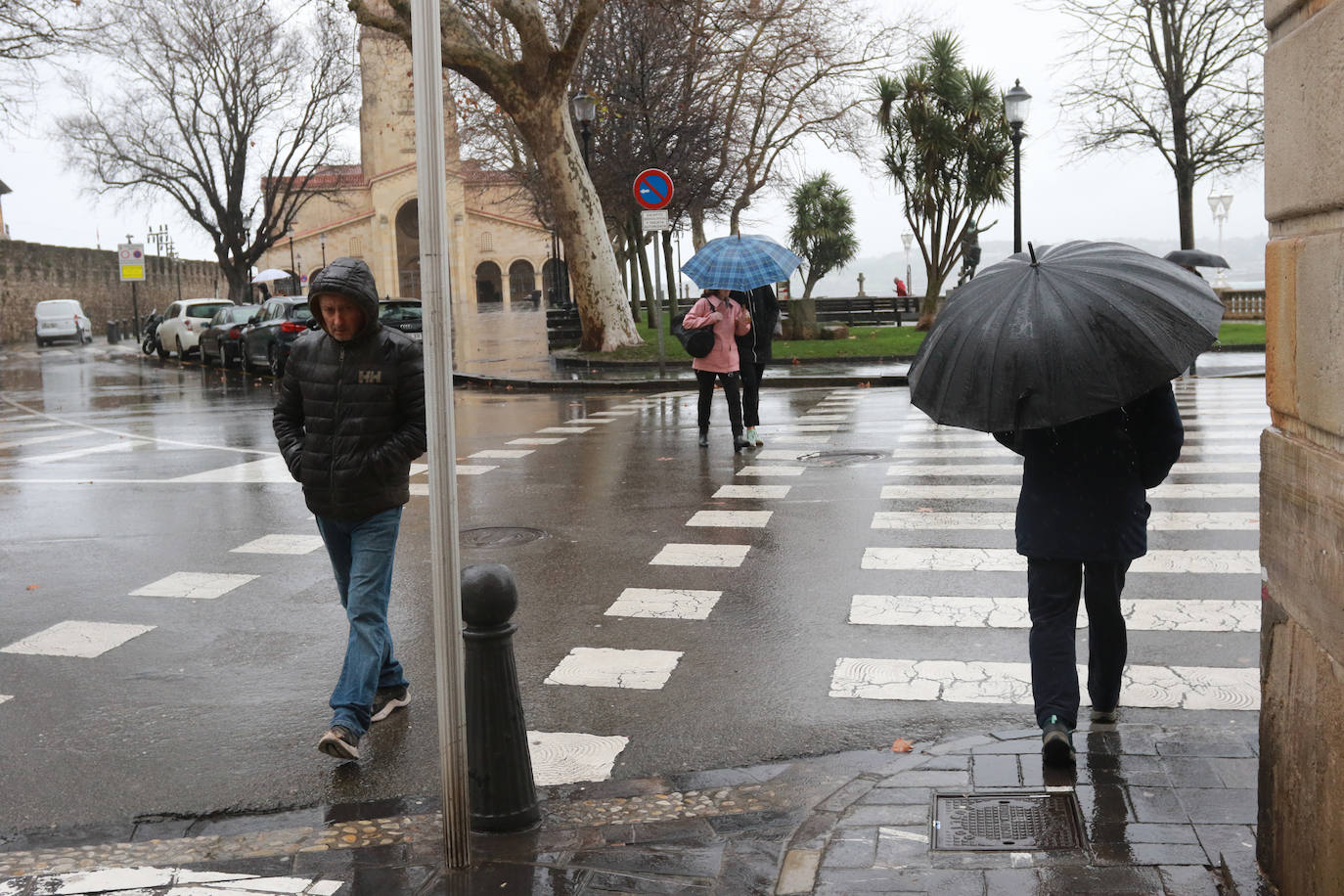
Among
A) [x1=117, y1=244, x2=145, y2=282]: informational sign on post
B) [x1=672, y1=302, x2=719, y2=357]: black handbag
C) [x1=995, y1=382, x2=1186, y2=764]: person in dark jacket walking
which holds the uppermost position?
[x1=117, y1=244, x2=145, y2=282]: informational sign on post

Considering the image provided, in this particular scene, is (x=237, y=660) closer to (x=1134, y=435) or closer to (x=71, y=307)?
(x=1134, y=435)

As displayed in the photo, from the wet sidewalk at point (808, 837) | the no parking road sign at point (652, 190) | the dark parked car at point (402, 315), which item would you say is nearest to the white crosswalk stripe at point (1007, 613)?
the wet sidewalk at point (808, 837)

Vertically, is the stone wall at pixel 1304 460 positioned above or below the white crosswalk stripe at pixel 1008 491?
above

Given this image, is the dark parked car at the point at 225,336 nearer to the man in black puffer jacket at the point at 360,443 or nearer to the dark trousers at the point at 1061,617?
the man in black puffer jacket at the point at 360,443

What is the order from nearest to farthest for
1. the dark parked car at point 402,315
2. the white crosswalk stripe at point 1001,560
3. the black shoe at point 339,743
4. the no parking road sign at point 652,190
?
1. the black shoe at point 339,743
2. the white crosswalk stripe at point 1001,560
3. the no parking road sign at point 652,190
4. the dark parked car at point 402,315

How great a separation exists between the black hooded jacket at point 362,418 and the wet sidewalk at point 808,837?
1.20 metres

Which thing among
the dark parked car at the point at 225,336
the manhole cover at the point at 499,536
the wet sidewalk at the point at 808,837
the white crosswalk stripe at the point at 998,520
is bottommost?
the wet sidewalk at the point at 808,837

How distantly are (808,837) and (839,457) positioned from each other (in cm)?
834

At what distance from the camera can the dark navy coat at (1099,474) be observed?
4.20 m

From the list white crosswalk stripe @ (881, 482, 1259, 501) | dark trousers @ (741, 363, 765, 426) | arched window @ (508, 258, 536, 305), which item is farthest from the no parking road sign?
arched window @ (508, 258, 536, 305)

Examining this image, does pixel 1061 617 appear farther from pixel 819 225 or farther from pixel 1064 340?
pixel 819 225

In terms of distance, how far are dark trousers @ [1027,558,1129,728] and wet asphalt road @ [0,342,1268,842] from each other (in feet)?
2.45

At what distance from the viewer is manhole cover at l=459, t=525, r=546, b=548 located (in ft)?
28.8

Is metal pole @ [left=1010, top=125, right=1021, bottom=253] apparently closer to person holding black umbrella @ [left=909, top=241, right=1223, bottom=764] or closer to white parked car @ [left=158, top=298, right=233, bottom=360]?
white parked car @ [left=158, top=298, right=233, bottom=360]
